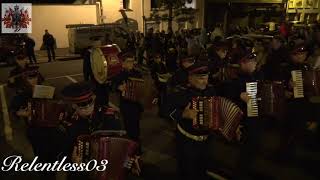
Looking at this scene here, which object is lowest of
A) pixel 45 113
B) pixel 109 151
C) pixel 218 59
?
pixel 109 151

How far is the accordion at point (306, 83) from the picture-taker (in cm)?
580

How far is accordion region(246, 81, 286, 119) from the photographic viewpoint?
5.23 m

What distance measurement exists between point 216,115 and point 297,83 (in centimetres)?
213

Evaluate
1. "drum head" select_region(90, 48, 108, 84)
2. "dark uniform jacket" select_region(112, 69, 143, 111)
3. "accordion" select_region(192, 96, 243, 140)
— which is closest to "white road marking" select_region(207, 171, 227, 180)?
"accordion" select_region(192, 96, 243, 140)

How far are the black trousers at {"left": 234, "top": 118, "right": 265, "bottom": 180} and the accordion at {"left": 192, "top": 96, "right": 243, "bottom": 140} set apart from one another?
0.94 m

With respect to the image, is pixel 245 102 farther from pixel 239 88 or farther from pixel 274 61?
pixel 274 61

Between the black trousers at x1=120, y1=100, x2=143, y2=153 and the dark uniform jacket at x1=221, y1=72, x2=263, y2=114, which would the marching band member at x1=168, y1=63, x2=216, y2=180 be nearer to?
the dark uniform jacket at x1=221, y1=72, x2=263, y2=114

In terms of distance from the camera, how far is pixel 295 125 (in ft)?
20.6

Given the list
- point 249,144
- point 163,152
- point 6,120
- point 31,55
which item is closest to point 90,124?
point 249,144

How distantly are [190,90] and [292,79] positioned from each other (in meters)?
2.13

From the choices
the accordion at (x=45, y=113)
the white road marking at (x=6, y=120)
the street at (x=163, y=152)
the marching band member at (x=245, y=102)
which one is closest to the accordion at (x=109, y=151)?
the accordion at (x=45, y=113)

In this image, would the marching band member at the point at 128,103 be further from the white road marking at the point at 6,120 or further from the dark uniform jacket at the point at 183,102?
the white road marking at the point at 6,120

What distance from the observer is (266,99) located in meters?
5.54

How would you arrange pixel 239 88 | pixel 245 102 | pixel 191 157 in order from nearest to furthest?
pixel 191 157 → pixel 245 102 → pixel 239 88
